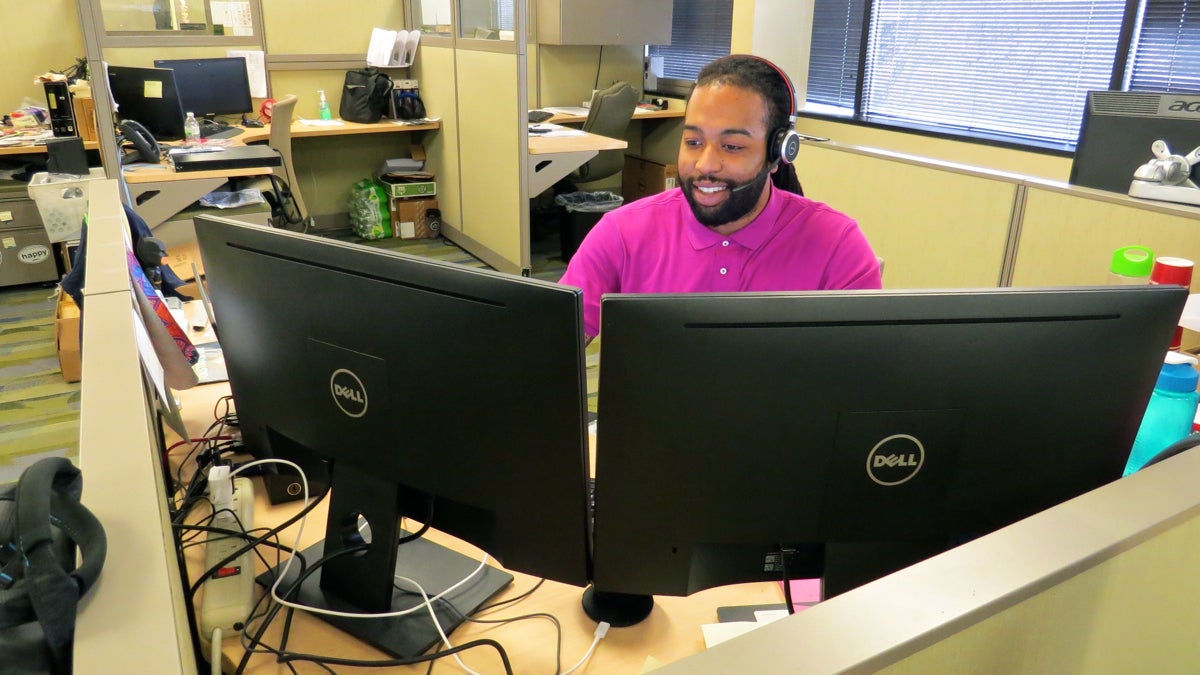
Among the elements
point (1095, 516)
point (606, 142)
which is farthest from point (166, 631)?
point (606, 142)

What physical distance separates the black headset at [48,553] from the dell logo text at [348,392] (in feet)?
1.09

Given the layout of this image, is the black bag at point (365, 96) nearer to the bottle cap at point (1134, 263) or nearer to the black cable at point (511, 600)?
the bottle cap at point (1134, 263)

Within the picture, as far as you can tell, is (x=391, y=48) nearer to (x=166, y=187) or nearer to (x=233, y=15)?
(x=233, y=15)

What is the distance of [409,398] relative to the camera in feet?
2.86

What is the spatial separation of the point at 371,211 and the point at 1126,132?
4107 mm

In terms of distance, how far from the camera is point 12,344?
11.5 feet

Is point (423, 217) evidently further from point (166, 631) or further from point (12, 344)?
point (166, 631)

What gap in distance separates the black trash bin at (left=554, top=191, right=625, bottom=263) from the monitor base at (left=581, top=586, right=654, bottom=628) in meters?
3.64

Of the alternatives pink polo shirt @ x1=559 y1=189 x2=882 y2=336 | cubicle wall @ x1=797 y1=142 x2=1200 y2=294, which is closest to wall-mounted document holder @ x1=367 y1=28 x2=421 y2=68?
cubicle wall @ x1=797 y1=142 x2=1200 y2=294

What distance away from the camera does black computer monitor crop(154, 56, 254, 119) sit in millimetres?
4449

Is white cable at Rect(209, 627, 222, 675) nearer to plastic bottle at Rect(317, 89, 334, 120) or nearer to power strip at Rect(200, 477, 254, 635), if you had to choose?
power strip at Rect(200, 477, 254, 635)

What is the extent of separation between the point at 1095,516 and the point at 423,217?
489cm

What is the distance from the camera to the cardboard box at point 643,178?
5.62m

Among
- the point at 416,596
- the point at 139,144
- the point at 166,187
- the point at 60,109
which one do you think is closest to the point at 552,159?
the point at 166,187
